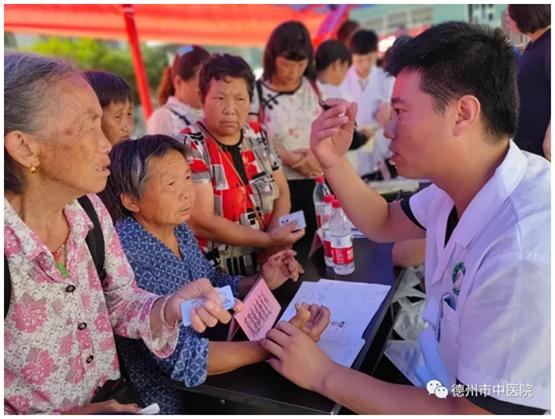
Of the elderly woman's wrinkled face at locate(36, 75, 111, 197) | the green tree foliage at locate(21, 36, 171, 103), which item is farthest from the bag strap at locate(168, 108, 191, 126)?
the green tree foliage at locate(21, 36, 171, 103)

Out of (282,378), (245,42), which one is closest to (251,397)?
(282,378)

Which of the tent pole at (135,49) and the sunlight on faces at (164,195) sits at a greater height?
the tent pole at (135,49)

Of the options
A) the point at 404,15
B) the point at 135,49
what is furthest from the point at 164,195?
the point at 404,15

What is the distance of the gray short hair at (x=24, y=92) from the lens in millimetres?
1028

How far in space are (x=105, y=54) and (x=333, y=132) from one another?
1169cm

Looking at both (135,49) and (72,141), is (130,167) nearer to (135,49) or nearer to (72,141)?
(72,141)

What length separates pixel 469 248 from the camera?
48.6 inches

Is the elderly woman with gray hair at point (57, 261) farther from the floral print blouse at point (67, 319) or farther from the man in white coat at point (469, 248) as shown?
the man in white coat at point (469, 248)

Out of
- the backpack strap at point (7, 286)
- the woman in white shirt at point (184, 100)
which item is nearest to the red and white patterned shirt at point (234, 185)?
the woman in white shirt at point (184, 100)

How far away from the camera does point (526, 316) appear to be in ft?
3.29

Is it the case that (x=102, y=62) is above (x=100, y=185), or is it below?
above

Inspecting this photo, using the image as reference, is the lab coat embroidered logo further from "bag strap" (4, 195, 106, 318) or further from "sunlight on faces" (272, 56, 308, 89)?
"sunlight on faces" (272, 56, 308, 89)

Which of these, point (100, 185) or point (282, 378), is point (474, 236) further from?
point (100, 185)

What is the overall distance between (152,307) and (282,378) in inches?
16.5
